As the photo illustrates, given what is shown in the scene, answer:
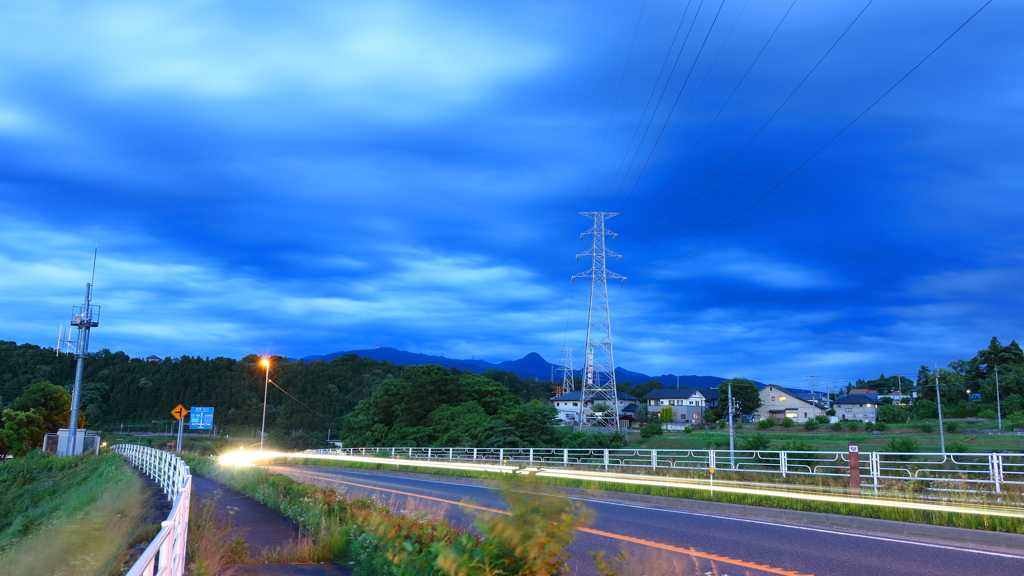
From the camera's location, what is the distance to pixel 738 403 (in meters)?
96.2

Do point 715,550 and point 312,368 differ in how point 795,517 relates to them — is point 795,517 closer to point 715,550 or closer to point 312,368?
point 715,550

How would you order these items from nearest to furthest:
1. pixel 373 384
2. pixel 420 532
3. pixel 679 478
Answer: pixel 420 532 → pixel 679 478 → pixel 373 384

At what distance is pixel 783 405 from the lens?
10888cm

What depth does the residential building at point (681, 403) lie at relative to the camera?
107 meters

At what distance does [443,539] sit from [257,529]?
7.51 metres

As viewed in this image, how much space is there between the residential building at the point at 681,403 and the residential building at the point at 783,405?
932 centimetres

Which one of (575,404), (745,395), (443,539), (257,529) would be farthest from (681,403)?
(443,539)

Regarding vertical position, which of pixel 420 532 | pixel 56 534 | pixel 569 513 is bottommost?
pixel 56 534

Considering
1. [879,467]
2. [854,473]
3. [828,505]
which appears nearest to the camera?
[828,505]

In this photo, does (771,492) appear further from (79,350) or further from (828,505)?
(79,350)

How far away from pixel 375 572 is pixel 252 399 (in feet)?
412

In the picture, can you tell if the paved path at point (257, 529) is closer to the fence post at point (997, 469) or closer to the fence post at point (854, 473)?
the fence post at point (854, 473)

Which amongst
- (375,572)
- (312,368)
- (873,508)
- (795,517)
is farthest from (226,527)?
(312,368)

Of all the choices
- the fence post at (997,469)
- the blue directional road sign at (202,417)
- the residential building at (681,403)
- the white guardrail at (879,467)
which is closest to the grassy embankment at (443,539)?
the fence post at (997,469)
